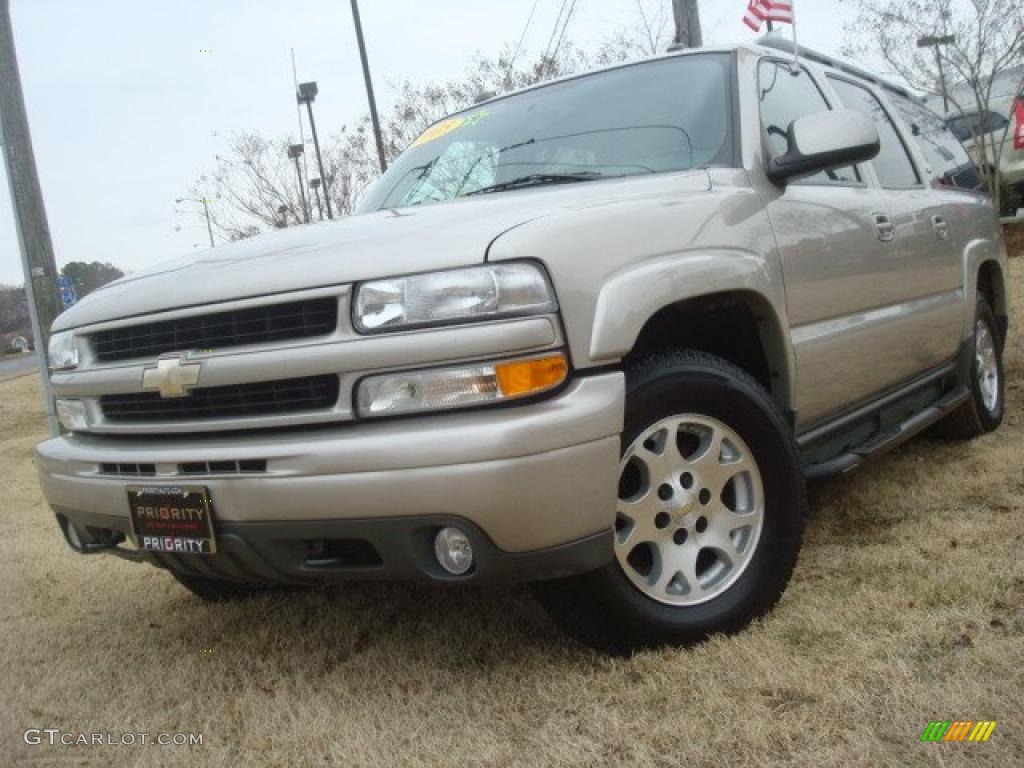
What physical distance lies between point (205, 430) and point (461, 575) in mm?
749

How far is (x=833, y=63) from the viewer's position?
4223 millimetres

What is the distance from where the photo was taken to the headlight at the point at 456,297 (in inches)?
85.0

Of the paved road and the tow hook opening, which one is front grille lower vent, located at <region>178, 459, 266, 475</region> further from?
the paved road

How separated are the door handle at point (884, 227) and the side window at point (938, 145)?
110 centimetres

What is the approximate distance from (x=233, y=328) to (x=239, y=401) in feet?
0.58

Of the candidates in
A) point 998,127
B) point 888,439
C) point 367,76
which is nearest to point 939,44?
point 998,127

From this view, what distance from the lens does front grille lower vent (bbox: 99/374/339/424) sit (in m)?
2.26

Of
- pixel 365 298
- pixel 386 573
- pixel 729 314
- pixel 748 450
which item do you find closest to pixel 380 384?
pixel 365 298

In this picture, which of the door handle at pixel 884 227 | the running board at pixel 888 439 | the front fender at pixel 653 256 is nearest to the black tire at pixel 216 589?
the front fender at pixel 653 256

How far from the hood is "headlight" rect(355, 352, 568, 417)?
0.79 ft

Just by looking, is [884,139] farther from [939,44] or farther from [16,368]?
[16,368]

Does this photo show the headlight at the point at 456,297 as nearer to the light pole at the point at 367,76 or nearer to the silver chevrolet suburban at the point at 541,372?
the silver chevrolet suburban at the point at 541,372

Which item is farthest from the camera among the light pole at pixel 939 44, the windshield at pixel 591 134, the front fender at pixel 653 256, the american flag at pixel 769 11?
the light pole at pixel 939 44

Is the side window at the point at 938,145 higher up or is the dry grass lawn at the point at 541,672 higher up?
the side window at the point at 938,145
